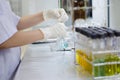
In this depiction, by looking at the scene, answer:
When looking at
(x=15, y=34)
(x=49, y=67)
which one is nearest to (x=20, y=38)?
(x=15, y=34)

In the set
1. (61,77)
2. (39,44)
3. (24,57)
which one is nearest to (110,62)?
(61,77)

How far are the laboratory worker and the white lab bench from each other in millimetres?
84

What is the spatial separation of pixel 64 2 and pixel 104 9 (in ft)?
1.51

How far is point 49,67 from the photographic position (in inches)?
50.1

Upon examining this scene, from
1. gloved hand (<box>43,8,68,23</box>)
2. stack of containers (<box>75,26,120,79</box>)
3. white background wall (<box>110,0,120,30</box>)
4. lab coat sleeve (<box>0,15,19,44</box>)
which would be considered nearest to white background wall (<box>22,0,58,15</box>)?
white background wall (<box>110,0,120,30</box>)

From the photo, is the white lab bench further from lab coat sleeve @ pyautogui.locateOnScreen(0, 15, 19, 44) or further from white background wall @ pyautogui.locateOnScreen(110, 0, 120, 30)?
white background wall @ pyautogui.locateOnScreen(110, 0, 120, 30)

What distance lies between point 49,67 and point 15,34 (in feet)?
1.01

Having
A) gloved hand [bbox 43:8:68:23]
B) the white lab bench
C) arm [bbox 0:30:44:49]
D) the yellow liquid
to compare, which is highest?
gloved hand [bbox 43:8:68:23]

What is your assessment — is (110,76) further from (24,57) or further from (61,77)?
(24,57)

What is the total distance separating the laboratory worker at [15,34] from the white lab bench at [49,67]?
Result: 0.08m

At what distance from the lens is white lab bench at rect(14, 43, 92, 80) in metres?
1.08

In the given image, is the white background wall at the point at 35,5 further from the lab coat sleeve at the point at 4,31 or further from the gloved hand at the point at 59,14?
the lab coat sleeve at the point at 4,31

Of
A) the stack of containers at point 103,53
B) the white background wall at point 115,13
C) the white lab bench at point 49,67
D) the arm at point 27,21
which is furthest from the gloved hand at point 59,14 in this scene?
the white background wall at point 115,13

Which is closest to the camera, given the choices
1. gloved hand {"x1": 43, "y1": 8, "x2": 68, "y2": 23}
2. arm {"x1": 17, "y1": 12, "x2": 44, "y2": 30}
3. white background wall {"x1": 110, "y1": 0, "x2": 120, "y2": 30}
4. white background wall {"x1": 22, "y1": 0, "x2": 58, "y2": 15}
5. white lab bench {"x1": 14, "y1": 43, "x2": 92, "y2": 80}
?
white lab bench {"x1": 14, "y1": 43, "x2": 92, "y2": 80}
